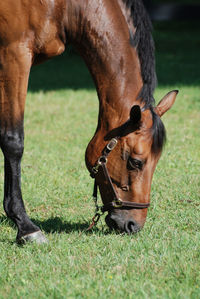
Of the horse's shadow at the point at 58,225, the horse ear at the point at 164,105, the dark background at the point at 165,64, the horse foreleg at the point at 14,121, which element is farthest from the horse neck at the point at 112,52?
the dark background at the point at 165,64

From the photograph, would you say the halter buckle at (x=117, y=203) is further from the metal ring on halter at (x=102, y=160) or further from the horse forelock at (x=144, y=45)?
the horse forelock at (x=144, y=45)

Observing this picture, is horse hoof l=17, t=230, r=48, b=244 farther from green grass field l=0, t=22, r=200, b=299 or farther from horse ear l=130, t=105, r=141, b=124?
horse ear l=130, t=105, r=141, b=124

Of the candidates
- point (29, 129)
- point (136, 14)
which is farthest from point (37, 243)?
point (29, 129)

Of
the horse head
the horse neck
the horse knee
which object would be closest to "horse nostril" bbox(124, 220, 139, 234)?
the horse head

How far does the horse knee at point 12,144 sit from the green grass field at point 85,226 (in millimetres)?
661

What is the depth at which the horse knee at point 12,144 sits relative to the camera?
393 cm

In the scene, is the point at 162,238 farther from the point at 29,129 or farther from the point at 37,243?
the point at 29,129

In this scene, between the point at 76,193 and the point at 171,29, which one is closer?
the point at 76,193

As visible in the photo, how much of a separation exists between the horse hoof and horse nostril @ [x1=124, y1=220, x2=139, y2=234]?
602 millimetres

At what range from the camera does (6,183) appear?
13.2 ft

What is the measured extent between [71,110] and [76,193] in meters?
4.39

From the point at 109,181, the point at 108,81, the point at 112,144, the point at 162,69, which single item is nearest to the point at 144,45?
the point at 108,81

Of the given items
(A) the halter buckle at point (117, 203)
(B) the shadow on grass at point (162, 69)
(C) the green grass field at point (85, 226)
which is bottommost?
(B) the shadow on grass at point (162, 69)

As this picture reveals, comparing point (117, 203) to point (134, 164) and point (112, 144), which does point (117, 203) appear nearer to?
point (134, 164)
